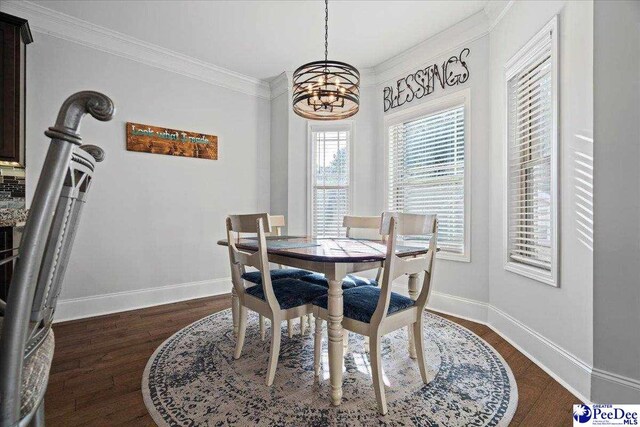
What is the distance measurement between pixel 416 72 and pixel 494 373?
3022mm

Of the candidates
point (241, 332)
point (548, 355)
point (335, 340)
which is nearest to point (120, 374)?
point (241, 332)

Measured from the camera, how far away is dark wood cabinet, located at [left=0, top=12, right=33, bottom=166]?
2309 millimetres

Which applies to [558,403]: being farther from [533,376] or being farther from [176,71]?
[176,71]

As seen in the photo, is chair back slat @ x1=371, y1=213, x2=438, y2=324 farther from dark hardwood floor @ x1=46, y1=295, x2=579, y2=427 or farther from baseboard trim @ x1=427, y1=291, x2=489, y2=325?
baseboard trim @ x1=427, y1=291, x2=489, y2=325

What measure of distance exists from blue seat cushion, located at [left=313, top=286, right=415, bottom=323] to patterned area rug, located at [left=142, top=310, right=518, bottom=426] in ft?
1.52

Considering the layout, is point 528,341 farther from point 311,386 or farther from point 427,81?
point 427,81

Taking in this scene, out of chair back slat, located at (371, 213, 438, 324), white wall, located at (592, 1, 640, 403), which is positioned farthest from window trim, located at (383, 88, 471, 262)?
chair back slat, located at (371, 213, 438, 324)

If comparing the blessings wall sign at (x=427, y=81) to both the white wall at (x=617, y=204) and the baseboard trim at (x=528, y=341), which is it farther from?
the baseboard trim at (x=528, y=341)

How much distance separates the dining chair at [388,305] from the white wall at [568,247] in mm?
872

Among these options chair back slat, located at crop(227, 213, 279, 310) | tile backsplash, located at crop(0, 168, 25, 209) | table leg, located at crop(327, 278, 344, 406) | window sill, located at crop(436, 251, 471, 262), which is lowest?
table leg, located at crop(327, 278, 344, 406)

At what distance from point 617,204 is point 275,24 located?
305 centimetres

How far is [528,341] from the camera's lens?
228 centimetres

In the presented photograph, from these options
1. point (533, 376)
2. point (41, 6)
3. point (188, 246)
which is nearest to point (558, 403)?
point (533, 376)

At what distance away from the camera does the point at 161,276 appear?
3.55 metres
